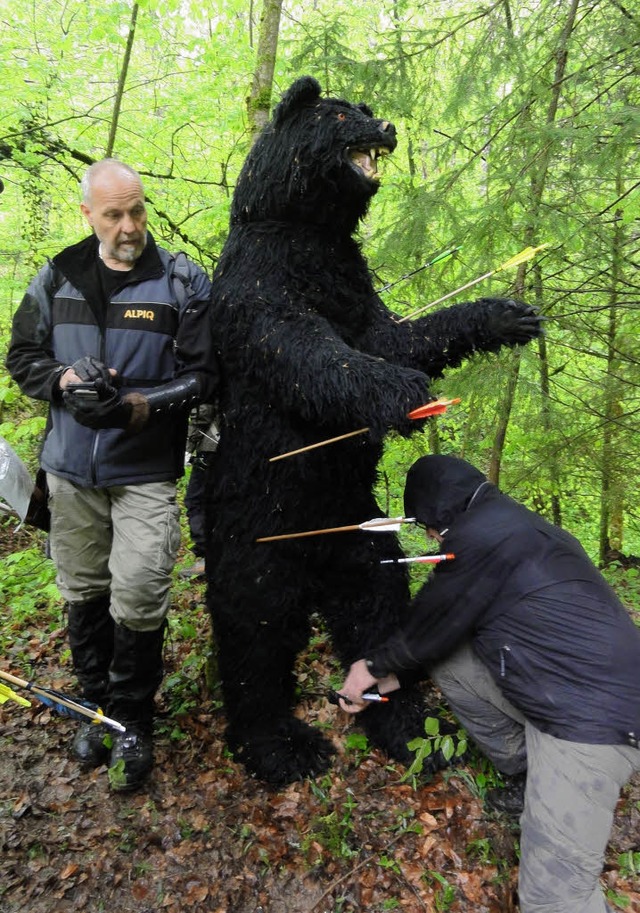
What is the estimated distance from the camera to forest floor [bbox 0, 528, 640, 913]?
7.25 feet

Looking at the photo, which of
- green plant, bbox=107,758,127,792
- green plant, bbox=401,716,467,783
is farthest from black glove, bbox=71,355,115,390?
green plant, bbox=401,716,467,783

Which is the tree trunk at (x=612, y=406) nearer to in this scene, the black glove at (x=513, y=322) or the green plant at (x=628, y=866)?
the black glove at (x=513, y=322)

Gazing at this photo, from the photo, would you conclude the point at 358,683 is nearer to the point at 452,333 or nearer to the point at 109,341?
the point at 452,333

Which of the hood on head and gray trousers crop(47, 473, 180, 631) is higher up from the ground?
the hood on head

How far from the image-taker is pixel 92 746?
2.83 metres

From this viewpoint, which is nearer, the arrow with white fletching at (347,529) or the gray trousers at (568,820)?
the gray trousers at (568,820)

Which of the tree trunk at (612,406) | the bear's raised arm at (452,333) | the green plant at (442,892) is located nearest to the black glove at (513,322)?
the bear's raised arm at (452,333)

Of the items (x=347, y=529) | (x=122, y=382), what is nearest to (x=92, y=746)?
(x=347, y=529)

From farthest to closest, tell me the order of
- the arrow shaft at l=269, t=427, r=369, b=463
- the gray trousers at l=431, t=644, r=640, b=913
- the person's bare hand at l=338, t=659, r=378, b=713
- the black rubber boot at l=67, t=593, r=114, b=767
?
the black rubber boot at l=67, t=593, r=114, b=767
the person's bare hand at l=338, t=659, r=378, b=713
the arrow shaft at l=269, t=427, r=369, b=463
the gray trousers at l=431, t=644, r=640, b=913

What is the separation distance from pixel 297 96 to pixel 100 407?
1.51 meters

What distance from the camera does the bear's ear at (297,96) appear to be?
224 centimetres

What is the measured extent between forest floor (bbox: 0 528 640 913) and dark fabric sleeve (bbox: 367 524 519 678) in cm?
71

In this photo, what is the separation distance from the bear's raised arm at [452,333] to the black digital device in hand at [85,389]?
1.21 metres

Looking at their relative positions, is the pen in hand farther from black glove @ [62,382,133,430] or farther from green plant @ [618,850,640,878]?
black glove @ [62,382,133,430]
